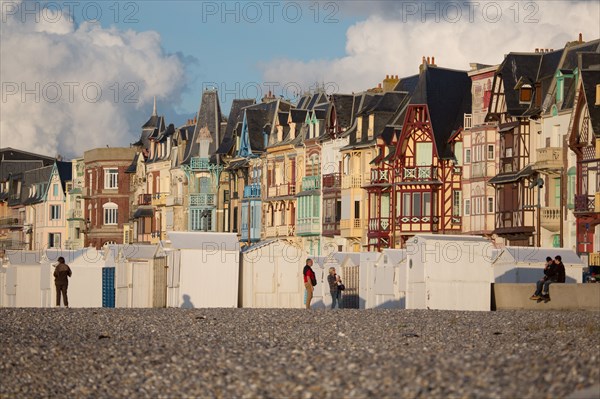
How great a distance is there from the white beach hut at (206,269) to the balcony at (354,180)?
35.9 metres

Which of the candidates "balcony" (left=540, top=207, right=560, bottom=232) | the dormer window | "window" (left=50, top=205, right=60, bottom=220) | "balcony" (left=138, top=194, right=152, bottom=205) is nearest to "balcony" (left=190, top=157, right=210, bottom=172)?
"balcony" (left=138, top=194, right=152, bottom=205)

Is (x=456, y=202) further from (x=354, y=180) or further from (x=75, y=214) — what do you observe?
(x=75, y=214)

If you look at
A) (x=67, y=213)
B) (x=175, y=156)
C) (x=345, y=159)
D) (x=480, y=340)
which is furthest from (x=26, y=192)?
(x=480, y=340)

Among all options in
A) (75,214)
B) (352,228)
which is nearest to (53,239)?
(75,214)

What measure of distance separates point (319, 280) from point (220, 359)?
31170 millimetres

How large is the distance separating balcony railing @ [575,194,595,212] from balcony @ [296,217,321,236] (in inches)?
1159

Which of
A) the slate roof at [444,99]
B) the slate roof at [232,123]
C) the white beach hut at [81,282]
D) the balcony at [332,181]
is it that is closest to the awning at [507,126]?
the slate roof at [444,99]

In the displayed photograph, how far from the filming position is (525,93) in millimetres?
71125

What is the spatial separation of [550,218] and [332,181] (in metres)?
23.9

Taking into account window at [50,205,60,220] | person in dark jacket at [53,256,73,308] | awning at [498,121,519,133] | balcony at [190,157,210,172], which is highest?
balcony at [190,157,210,172]

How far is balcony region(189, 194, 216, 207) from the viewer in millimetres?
109625

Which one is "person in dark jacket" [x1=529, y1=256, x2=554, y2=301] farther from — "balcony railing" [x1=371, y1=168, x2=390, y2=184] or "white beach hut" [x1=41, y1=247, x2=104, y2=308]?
"balcony railing" [x1=371, y1=168, x2=390, y2=184]

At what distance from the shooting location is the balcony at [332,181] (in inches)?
3465

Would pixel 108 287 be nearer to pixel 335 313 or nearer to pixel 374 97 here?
pixel 335 313
